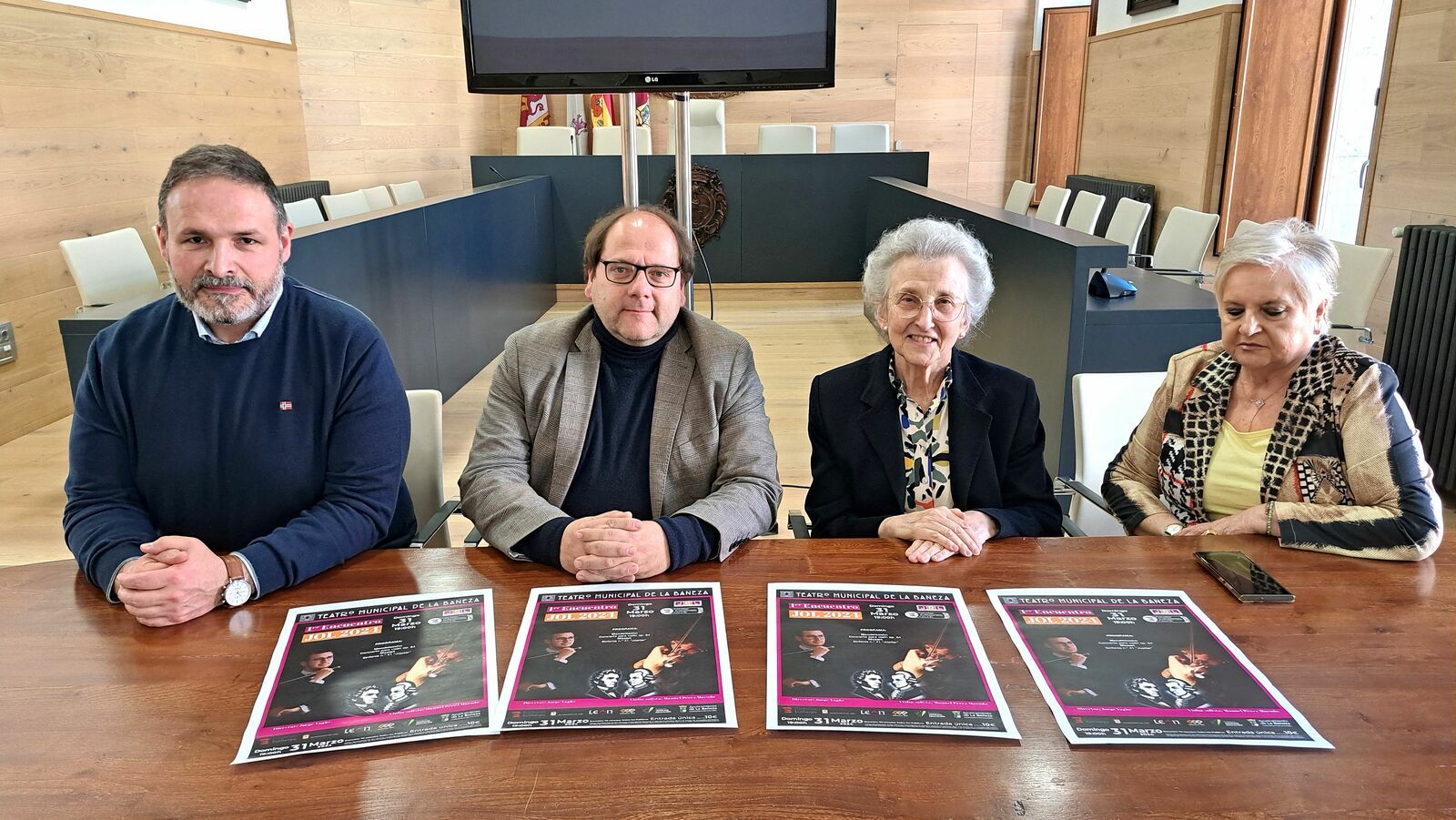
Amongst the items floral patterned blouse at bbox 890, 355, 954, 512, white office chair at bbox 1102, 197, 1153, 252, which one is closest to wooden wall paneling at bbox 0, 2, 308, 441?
floral patterned blouse at bbox 890, 355, 954, 512

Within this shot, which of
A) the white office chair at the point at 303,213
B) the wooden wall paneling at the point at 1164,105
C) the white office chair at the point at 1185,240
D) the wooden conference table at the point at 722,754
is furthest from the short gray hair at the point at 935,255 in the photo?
the wooden wall paneling at the point at 1164,105

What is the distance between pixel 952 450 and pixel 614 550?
2.34ft

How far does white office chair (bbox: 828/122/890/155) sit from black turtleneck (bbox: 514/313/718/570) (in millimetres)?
6792

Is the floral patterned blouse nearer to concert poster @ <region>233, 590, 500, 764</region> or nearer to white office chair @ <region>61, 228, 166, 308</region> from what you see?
concert poster @ <region>233, 590, 500, 764</region>

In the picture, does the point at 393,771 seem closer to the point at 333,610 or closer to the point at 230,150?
the point at 333,610

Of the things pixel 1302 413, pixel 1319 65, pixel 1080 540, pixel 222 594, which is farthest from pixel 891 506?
pixel 1319 65

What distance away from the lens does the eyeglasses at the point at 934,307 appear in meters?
1.71

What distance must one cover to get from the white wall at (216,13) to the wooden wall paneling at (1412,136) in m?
6.07

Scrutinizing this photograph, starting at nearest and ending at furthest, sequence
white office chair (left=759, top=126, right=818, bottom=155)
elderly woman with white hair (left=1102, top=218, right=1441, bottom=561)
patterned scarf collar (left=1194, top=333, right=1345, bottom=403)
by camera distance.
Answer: elderly woman with white hair (left=1102, top=218, right=1441, bottom=561) < patterned scarf collar (left=1194, top=333, right=1345, bottom=403) < white office chair (left=759, top=126, right=818, bottom=155)

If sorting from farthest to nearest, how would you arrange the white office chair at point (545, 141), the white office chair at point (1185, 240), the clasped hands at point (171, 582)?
the white office chair at point (545, 141) < the white office chair at point (1185, 240) < the clasped hands at point (171, 582)

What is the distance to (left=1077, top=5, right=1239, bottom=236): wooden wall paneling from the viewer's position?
5812 millimetres

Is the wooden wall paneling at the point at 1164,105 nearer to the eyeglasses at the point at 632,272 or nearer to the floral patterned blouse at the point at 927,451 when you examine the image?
the floral patterned blouse at the point at 927,451

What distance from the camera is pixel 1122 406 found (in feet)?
6.83

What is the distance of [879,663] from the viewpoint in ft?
3.71
